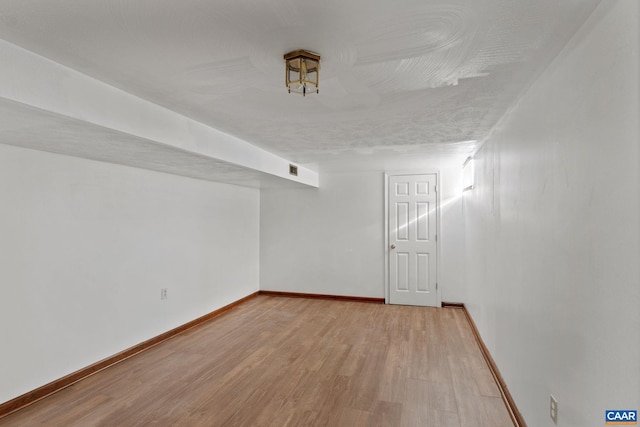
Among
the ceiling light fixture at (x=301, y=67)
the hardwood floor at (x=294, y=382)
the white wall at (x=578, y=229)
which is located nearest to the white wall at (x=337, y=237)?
the hardwood floor at (x=294, y=382)

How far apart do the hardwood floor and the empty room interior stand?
0.02 meters

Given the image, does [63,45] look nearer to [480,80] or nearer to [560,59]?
[480,80]

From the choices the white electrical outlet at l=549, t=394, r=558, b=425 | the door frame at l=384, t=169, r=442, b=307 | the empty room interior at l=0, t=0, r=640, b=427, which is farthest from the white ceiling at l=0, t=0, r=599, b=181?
the door frame at l=384, t=169, r=442, b=307

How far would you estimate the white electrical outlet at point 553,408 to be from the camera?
1.60 meters

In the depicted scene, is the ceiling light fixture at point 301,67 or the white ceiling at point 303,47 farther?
the ceiling light fixture at point 301,67

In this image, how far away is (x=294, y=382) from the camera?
2.80 meters

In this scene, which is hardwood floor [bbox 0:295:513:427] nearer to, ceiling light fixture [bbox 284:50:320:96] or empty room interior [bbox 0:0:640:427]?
empty room interior [bbox 0:0:640:427]

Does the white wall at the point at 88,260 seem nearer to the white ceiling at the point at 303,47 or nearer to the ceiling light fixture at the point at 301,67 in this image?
the white ceiling at the point at 303,47

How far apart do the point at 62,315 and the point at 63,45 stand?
2245 millimetres

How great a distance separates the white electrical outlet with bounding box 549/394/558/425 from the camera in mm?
1599

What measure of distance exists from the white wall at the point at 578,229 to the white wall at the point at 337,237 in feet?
9.14

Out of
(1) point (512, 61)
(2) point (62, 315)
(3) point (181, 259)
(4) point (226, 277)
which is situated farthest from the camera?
(4) point (226, 277)

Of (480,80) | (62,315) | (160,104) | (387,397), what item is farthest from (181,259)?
(480,80)

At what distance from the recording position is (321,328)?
165 inches
